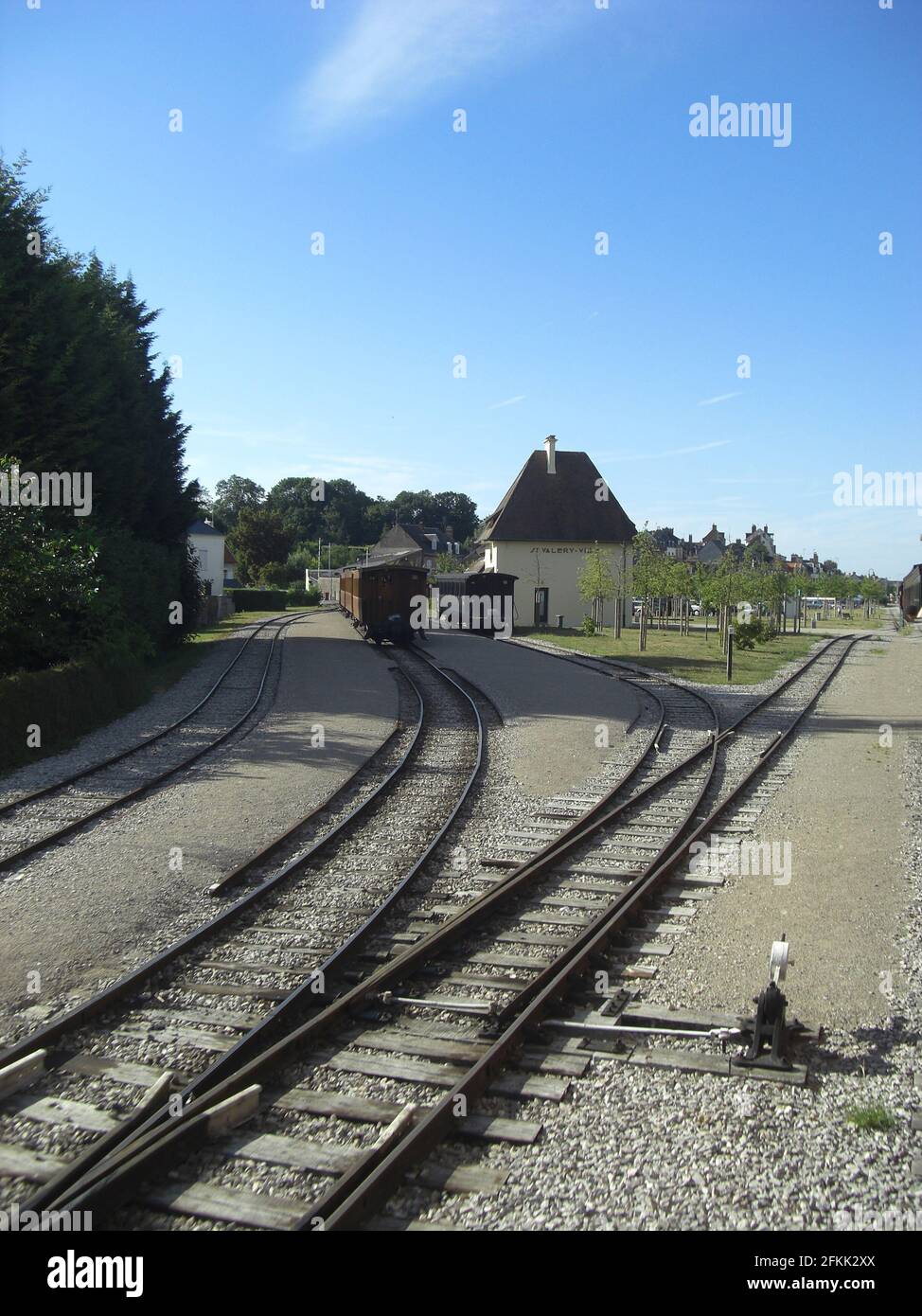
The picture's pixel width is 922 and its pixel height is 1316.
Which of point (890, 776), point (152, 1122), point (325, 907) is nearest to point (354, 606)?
point (890, 776)

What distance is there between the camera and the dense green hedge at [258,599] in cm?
7306

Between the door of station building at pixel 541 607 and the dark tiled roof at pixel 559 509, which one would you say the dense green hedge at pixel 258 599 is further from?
the door of station building at pixel 541 607

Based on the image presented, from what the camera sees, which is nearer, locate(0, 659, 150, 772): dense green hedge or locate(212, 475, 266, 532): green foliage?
locate(0, 659, 150, 772): dense green hedge

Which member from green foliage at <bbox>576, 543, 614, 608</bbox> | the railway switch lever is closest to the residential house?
green foliage at <bbox>576, 543, 614, 608</bbox>

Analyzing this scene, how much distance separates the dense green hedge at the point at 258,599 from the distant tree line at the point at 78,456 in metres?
37.8

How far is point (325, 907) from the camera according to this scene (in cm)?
804

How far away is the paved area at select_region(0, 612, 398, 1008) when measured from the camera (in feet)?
23.6

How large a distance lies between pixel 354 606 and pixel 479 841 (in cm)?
2971

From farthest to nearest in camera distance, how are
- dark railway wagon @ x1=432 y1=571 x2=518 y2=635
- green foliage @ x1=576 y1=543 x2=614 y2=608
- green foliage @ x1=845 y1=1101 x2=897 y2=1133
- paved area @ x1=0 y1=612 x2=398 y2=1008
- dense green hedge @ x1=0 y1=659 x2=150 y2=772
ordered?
dark railway wagon @ x1=432 y1=571 x2=518 y2=635 < green foliage @ x1=576 y1=543 x2=614 y2=608 < dense green hedge @ x1=0 y1=659 x2=150 y2=772 < paved area @ x1=0 y1=612 x2=398 y2=1008 < green foliage @ x1=845 y1=1101 x2=897 y2=1133

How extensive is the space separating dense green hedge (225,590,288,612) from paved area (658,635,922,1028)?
2424 inches

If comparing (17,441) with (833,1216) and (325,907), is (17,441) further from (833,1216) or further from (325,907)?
(833,1216)

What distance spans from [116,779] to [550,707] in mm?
9516

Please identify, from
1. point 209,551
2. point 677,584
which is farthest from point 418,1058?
point 209,551

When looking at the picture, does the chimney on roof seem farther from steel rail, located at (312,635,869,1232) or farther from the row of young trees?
steel rail, located at (312,635,869,1232)
